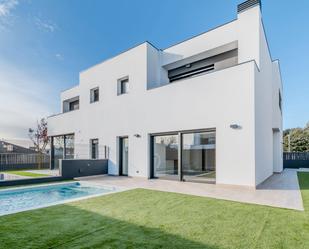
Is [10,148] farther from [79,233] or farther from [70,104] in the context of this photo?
[79,233]

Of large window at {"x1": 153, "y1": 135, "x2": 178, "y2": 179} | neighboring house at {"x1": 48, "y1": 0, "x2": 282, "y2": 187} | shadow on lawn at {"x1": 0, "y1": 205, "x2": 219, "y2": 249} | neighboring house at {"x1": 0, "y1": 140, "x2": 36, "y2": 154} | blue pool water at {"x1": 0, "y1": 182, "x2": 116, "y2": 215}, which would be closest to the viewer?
shadow on lawn at {"x1": 0, "y1": 205, "x2": 219, "y2": 249}

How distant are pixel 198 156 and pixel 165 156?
1856 millimetres

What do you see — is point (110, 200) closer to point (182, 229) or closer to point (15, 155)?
point (182, 229)

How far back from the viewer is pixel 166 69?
41.8 ft

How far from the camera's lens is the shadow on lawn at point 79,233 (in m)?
3.07

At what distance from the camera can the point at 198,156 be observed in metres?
9.04

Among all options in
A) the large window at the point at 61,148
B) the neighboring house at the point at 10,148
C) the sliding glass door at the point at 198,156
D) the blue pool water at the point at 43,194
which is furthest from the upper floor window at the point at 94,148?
the neighboring house at the point at 10,148

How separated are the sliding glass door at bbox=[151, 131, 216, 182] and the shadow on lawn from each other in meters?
5.52

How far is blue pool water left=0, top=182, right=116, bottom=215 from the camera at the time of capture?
6422mm

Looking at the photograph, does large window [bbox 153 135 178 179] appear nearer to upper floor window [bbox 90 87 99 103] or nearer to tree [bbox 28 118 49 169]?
upper floor window [bbox 90 87 99 103]

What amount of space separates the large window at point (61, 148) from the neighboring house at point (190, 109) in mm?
708

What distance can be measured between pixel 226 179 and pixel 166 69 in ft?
24.7

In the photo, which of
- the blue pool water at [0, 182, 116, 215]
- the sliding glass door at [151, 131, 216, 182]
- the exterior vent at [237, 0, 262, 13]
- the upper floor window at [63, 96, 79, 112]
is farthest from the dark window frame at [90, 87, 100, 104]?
the exterior vent at [237, 0, 262, 13]

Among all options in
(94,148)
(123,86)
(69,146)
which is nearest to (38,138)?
(69,146)
